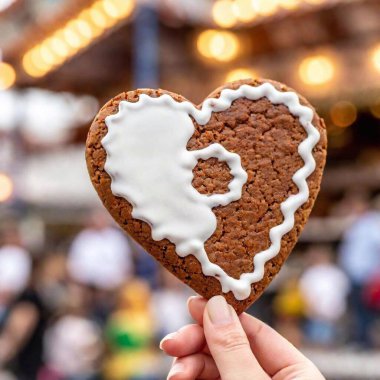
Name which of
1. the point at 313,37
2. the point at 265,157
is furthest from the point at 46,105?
the point at 265,157

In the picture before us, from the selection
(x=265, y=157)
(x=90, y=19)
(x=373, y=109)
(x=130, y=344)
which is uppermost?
(x=90, y=19)

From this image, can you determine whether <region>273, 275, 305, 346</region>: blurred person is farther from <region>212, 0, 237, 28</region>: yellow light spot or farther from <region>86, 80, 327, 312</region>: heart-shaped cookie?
<region>86, 80, 327, 312</region>: heart-shaped cookie

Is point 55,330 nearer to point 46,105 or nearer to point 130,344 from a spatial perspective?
point 130,344

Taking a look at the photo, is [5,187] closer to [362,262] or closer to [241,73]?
[241,73]

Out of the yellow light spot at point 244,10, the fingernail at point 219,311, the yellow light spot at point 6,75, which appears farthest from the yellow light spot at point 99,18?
the fingernail at point 219,311

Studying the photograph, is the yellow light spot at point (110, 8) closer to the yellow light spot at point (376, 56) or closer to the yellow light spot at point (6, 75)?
the yellow light spot at point (376, 56)
